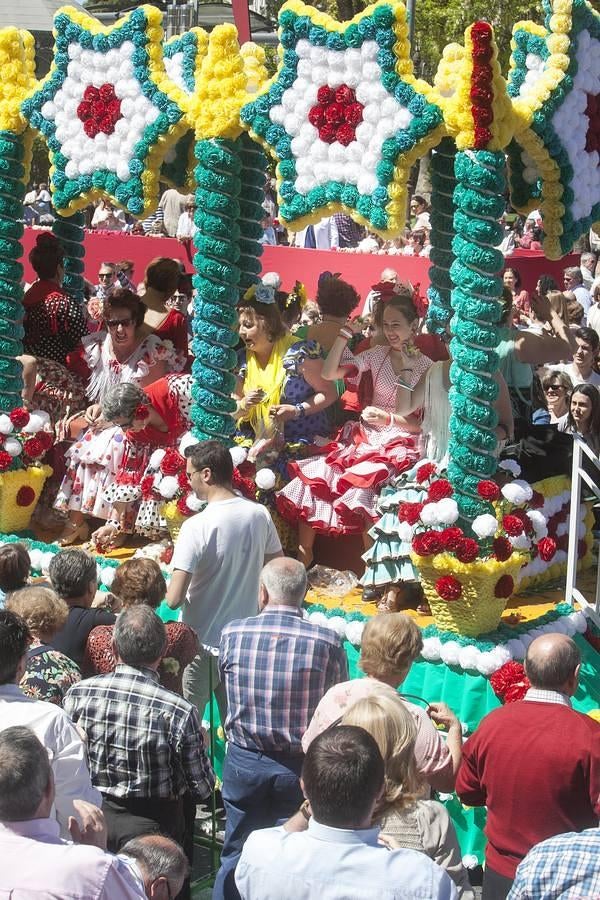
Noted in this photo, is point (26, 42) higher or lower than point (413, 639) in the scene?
higher

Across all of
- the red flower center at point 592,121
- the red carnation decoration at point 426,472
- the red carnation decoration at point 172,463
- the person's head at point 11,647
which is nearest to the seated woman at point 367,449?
the red carnation decoration at point 426,472

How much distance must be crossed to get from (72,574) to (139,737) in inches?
43.3

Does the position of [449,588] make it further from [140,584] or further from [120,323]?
[120,323]

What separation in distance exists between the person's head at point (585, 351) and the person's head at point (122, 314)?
9.52ft

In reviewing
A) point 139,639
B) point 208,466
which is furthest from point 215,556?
point 139,639

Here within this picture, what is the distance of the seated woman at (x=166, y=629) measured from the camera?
5117mm

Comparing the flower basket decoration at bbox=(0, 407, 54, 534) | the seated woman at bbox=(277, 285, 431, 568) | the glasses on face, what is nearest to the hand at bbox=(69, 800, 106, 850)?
the seated woman at bbox=(277, 285, 431, 568)

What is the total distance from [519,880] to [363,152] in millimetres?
3843

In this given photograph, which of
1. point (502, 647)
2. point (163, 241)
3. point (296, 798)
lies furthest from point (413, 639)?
point (163, 241)

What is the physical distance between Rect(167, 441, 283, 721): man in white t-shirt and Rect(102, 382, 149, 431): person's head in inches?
58.1

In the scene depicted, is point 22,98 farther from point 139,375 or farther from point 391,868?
point 391,868

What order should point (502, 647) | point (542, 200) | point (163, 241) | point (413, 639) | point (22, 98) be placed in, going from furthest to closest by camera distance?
1. point (163, 241)
2. point (22, 98)
3. point (542, 200)
4. point (502, 647)
5. point (413, 639)

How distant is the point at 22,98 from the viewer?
25.3ft

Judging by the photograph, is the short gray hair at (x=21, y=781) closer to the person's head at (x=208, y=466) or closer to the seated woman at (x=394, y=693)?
the seated woman at (x=394, y=693)
